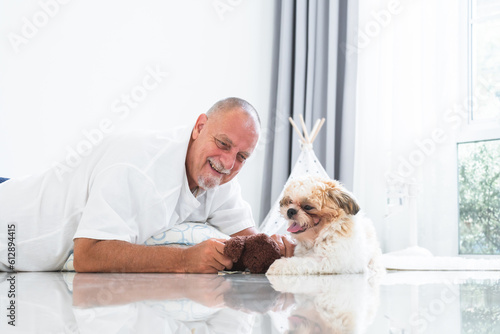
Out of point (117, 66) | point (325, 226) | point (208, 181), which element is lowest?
point (325, 226)

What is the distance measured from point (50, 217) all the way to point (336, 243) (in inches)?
34.5

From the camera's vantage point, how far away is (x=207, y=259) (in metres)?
1.58

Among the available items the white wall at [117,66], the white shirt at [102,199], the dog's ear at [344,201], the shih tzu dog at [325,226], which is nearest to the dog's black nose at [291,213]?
the shih tzu dog at [325,226]

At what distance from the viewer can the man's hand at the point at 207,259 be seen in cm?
158

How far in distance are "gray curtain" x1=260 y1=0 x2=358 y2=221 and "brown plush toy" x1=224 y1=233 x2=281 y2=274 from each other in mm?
2037

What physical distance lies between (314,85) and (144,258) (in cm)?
257

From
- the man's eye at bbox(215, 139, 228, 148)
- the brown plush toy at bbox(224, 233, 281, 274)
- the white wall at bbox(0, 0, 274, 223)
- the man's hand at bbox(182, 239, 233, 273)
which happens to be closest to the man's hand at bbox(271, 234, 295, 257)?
the brown plush toy at bbox(224, 233, 281, 274)

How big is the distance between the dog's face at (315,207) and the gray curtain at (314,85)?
1.97 meters

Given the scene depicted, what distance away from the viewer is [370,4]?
146 inches

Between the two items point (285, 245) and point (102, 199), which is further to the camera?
point (285, 245)

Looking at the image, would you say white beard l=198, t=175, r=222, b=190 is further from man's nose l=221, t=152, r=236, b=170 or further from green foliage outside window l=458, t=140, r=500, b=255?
green foliage outside window l=458, t=140, r=500, b=255

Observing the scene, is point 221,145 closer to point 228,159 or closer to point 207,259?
point 228,159

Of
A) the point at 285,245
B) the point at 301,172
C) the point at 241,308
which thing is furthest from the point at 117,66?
the point at 241,308

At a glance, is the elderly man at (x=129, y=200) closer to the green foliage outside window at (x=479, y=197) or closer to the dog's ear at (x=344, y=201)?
the dog's ear at (x=344, y=201)
